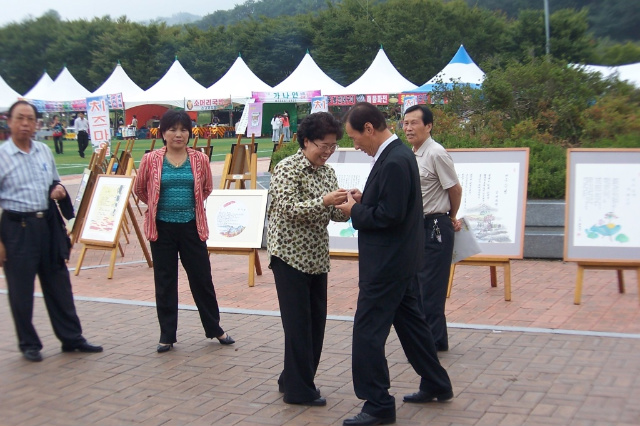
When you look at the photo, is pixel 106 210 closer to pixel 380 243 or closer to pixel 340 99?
pixel 380 243

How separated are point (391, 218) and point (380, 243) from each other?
0.65 feet

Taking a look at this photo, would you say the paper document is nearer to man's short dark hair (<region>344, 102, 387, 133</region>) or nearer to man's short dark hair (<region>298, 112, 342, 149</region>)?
man's short dark hair (<region>298, 112, 342, 149</region>)

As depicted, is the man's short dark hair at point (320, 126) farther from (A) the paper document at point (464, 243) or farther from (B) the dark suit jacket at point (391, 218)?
(A) the paper document at point (464, 243)

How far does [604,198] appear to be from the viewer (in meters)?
7.50

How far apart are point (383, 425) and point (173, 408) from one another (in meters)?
1.39

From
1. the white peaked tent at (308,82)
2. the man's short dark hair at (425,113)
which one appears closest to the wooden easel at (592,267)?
the man's short dark hair at (425,113)

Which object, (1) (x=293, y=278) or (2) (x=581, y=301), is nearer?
(1) (x=293, y=278)

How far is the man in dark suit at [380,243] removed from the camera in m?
4.37

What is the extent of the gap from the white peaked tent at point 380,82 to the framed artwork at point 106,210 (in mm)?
24022

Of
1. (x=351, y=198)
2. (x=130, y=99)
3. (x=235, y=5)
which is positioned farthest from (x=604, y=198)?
(x=235, y=5)

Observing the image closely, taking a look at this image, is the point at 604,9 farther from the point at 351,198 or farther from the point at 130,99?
the point at 351,198

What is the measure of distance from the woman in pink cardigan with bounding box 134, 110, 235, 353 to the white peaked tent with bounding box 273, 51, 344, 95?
90.9 ft

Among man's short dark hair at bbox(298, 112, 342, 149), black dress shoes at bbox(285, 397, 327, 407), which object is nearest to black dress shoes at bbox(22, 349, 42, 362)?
black dress shoes at bbox(285, 397, 327, 407)

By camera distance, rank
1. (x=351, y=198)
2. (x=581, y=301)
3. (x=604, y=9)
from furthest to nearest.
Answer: (x=604, y=9) → (x=581, y=301) → (x=351, y=198)
